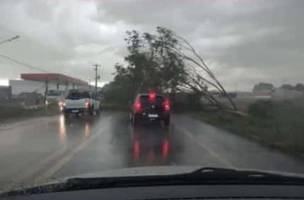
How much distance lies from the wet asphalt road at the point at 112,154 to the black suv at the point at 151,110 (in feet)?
26.6

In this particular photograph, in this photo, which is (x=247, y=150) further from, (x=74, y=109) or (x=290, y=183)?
(x=74, y=109)

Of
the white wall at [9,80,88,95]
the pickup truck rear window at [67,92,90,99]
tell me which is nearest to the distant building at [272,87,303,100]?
the pickup truck rear window at [67,92,90,99]

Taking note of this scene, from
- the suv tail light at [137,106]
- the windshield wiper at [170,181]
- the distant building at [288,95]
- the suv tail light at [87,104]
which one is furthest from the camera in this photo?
the suv tail light at [87,104]

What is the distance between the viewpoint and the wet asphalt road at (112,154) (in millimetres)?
14242

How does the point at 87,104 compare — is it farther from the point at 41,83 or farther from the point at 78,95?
the point at 41,83

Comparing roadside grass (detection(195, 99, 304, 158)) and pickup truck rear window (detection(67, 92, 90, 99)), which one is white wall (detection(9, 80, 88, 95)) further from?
roadside grass (detection(195, 99, 304, 158))

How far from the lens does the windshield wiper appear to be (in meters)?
3.87

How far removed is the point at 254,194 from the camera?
142 inches

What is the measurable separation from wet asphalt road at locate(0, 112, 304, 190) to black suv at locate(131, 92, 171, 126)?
8095mm

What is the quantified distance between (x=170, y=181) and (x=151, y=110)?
98.2ft

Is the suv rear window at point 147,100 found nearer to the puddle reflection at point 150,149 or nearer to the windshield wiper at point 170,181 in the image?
the puddle reflection at point 150,149

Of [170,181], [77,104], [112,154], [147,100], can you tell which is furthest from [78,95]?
[170,181]

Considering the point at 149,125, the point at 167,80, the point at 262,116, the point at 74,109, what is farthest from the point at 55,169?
the point at 167,80

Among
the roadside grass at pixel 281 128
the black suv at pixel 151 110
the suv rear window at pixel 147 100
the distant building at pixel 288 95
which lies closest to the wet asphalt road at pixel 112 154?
the roadside grass at pixel 281 128
